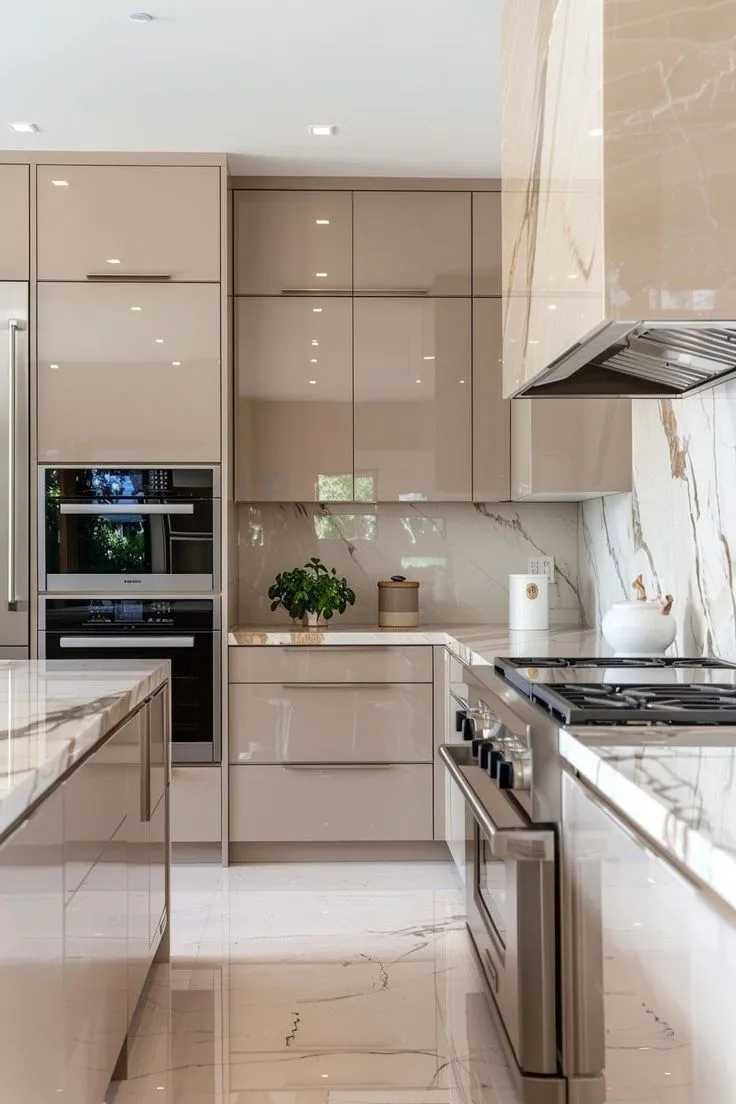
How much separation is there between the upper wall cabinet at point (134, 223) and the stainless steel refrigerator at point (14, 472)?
0.21m

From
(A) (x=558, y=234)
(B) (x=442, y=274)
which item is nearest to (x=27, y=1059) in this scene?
(A) (x=558, y=234)

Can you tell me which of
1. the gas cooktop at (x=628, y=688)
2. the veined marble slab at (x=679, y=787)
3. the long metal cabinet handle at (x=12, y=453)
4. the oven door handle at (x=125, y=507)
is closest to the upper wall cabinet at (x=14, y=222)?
the long metal cabinet handle at (x=12, y=453)

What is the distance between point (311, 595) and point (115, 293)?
137cm

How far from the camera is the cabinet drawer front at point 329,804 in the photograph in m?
4.12

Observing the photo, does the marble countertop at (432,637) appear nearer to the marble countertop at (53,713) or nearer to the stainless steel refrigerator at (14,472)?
the stainless steel refrigerator at (14,472)

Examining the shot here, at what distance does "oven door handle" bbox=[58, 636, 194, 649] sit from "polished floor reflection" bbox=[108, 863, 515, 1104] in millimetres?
865

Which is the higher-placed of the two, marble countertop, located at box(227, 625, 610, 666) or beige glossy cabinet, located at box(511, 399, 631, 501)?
beige glossy cabinet, located at box(511, 399, 631, 501)

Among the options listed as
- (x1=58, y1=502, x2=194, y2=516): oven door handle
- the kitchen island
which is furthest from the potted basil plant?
the kitchen island

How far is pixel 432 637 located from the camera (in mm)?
4125

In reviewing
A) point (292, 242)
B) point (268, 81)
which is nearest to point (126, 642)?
point (292, 242)

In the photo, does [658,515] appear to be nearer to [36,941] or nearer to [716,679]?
[716,679]

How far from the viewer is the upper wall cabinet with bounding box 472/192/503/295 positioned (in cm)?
442

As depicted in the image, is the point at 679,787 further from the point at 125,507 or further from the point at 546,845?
the point at 125,507

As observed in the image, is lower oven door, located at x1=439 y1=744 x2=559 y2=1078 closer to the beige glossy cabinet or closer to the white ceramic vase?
the white ceramic vase
